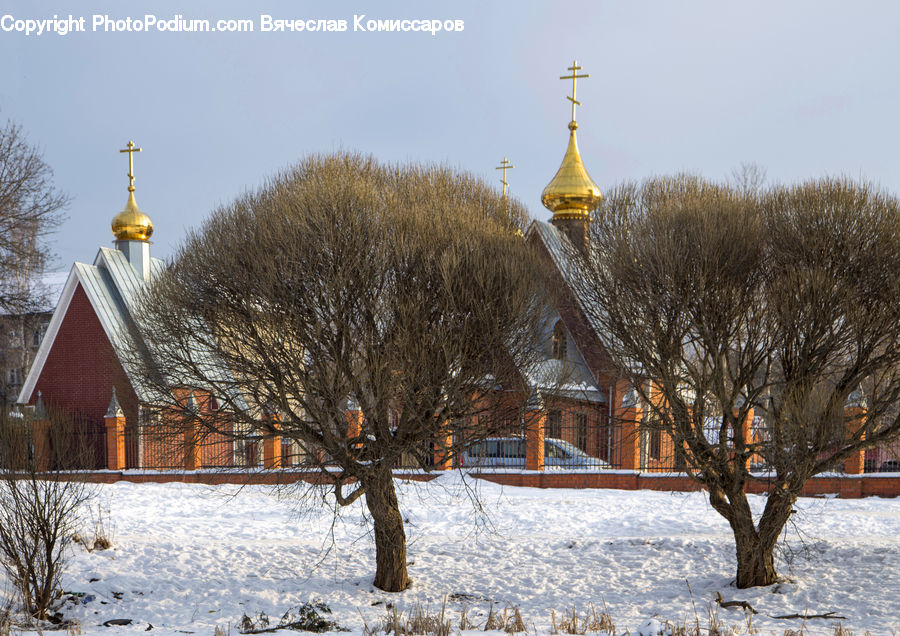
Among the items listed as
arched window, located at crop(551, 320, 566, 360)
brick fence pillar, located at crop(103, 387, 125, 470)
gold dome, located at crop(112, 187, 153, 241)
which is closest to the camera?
brick fence pillar, located at crop(103, 387, 125, 470)

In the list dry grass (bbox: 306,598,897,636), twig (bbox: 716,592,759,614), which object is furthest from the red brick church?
dry grass (bbox: 306,598,897,636)

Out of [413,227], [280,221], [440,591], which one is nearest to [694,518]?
[440,591]

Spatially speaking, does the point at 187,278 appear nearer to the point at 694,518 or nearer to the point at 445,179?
the point at 445,179

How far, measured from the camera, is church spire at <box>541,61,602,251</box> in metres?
24.3

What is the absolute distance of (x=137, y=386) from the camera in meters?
16.6

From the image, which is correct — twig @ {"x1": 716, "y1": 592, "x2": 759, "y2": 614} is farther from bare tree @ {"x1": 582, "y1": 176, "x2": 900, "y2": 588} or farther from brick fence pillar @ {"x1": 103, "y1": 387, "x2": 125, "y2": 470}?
brick fence pillar @ {"x1": 103, "y1": 387, "x2": 125, "y2": 470}

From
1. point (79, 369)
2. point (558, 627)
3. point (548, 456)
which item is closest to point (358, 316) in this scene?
point (558, 627)

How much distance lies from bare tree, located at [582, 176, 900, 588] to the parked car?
791 centimetres

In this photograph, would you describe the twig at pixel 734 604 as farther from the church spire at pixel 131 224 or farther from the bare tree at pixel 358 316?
the church spire at pixel 131 224

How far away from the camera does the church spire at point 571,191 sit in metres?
24.3

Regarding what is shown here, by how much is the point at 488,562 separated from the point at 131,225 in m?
17.3

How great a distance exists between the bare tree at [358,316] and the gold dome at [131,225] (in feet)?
51.3

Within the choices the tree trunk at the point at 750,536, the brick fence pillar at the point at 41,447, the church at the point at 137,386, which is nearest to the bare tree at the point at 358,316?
the brick fence pillar at the point at 41,447

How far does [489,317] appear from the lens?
9.70m
